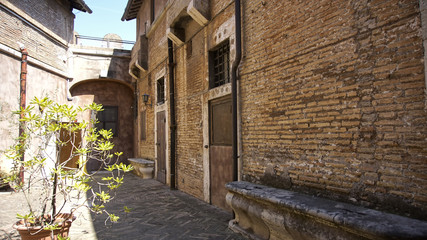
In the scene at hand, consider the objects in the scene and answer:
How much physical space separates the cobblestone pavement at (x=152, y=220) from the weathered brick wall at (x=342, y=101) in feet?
4.52

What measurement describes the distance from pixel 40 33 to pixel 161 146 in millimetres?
6970

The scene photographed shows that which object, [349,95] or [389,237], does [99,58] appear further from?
[389,237]

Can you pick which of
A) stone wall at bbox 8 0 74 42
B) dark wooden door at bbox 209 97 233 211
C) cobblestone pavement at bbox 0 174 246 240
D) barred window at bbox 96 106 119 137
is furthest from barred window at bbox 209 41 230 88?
barred window at bbox 96 106 119 137

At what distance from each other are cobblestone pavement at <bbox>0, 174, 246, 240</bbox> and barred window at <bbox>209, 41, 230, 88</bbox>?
3.04m

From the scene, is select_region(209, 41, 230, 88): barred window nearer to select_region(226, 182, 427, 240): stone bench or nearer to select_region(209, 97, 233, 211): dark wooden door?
select_region(209, 97, 233, 211): dark wooden door

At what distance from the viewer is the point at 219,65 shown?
6852 millimetres

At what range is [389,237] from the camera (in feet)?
8.02

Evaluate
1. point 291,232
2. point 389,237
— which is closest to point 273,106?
point 291,232

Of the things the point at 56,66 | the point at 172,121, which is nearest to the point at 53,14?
the point at 56,66

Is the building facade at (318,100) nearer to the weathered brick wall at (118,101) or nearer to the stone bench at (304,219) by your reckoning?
the stone bench at (304,219)

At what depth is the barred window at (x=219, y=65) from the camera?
659 centimetres

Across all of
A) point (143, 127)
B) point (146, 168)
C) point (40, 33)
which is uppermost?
point (40, 33)

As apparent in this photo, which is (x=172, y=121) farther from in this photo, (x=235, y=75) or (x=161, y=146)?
(x=235, y=75)

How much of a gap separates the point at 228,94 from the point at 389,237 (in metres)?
4.23
